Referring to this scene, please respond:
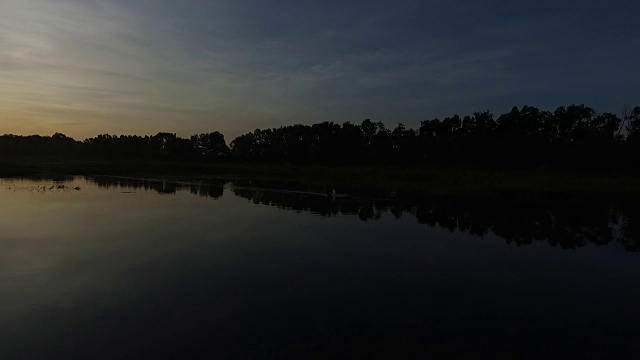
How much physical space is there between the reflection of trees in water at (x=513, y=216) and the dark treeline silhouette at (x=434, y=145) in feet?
110

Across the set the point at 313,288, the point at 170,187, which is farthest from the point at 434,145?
the point at 313,288

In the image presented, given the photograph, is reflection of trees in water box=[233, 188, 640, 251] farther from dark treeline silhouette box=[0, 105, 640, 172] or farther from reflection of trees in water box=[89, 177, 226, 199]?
dark treeline silhouette box=[0, 105, 640, 172]

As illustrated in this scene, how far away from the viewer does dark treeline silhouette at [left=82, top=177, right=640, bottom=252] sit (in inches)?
821

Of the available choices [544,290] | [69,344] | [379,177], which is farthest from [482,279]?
[379,177]

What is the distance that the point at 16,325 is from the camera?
9133 millimetres

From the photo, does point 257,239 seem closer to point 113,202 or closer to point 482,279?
point 482,279

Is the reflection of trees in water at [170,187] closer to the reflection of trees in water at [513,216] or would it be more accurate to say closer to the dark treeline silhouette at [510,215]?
the dark treeline silhouette at [510,215]

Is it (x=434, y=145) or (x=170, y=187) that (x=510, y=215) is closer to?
(x=170, y=187)

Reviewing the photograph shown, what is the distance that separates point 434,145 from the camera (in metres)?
87.9

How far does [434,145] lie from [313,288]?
260 feet

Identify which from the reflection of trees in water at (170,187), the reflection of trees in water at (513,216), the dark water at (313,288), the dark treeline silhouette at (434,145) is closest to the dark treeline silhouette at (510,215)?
the reflection of trees in water at (513,216)

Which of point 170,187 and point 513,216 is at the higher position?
point 513,216

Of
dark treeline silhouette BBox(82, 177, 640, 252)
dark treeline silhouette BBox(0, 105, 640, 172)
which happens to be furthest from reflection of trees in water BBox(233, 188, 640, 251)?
dark treeline silhouette BBox(0, 105, 640, 172)

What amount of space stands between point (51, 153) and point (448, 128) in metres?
130
